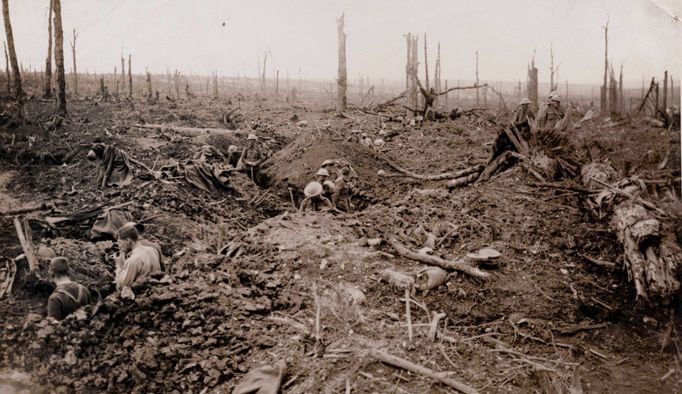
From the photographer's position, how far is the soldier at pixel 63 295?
351cm

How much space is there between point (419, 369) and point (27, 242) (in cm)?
325

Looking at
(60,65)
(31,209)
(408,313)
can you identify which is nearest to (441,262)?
(408,313)

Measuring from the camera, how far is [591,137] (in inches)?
274

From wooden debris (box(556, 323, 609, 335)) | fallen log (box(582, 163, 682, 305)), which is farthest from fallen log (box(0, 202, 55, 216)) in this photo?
fallen log (box(582, 163, 682, 305))

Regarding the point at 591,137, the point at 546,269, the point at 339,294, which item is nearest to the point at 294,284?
the point at 339,294

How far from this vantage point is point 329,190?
283 inches

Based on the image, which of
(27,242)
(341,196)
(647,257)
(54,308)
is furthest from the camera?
(341,196)

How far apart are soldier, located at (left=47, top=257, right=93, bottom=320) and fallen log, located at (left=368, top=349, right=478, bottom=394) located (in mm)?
2315

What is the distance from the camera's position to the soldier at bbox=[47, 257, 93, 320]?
11.5 ft

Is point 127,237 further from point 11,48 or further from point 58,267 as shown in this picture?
point 11,48

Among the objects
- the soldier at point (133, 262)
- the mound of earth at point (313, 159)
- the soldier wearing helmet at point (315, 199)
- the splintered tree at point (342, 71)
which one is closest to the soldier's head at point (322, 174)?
the mound of earth at point (313, 159)

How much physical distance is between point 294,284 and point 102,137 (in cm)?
360

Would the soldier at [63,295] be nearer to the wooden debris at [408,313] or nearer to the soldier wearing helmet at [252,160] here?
the wooden debris at [408,313]

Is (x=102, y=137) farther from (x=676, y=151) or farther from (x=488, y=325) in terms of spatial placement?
(x=676, y=151)
